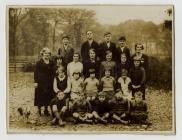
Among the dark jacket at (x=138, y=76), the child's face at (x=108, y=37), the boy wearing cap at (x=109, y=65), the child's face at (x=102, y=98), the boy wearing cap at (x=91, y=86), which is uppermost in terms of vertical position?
the child's face at (x=108, y=37)

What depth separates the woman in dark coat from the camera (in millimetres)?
1228

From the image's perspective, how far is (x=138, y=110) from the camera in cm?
122

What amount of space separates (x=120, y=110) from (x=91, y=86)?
0.14m

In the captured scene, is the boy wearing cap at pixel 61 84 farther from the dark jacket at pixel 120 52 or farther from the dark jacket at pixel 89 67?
the dark jacket at pixel 120 52

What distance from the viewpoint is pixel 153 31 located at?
1230mm

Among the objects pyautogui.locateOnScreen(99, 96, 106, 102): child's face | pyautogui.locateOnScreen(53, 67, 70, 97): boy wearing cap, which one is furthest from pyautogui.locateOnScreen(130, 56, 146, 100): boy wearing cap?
pyautogui.locateOnScreen(53, 67, 70, 97): boy wearing cap

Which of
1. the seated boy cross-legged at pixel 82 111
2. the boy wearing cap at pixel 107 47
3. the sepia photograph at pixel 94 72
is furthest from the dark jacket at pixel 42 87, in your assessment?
the boy wearing cap at pixel 107 47

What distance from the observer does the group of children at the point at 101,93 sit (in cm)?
122

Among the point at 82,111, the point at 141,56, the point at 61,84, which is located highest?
the point at 141,56

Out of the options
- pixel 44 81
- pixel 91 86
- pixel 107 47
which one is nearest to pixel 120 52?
pixel 107 47

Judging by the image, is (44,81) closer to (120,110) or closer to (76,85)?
(76,85)

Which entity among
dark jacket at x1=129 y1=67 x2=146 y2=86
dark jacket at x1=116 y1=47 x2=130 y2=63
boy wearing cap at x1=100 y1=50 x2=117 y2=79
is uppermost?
dark jacket at x1=116 y1=47 x2=130 y2=63

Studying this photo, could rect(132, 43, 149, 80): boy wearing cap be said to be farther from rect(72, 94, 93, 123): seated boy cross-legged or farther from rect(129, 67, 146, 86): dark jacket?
rect(72, 94, 93, 123): seated boy cross-legged

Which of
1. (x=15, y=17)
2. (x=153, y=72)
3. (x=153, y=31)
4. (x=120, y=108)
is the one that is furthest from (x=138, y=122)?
(x=15, y=17)
